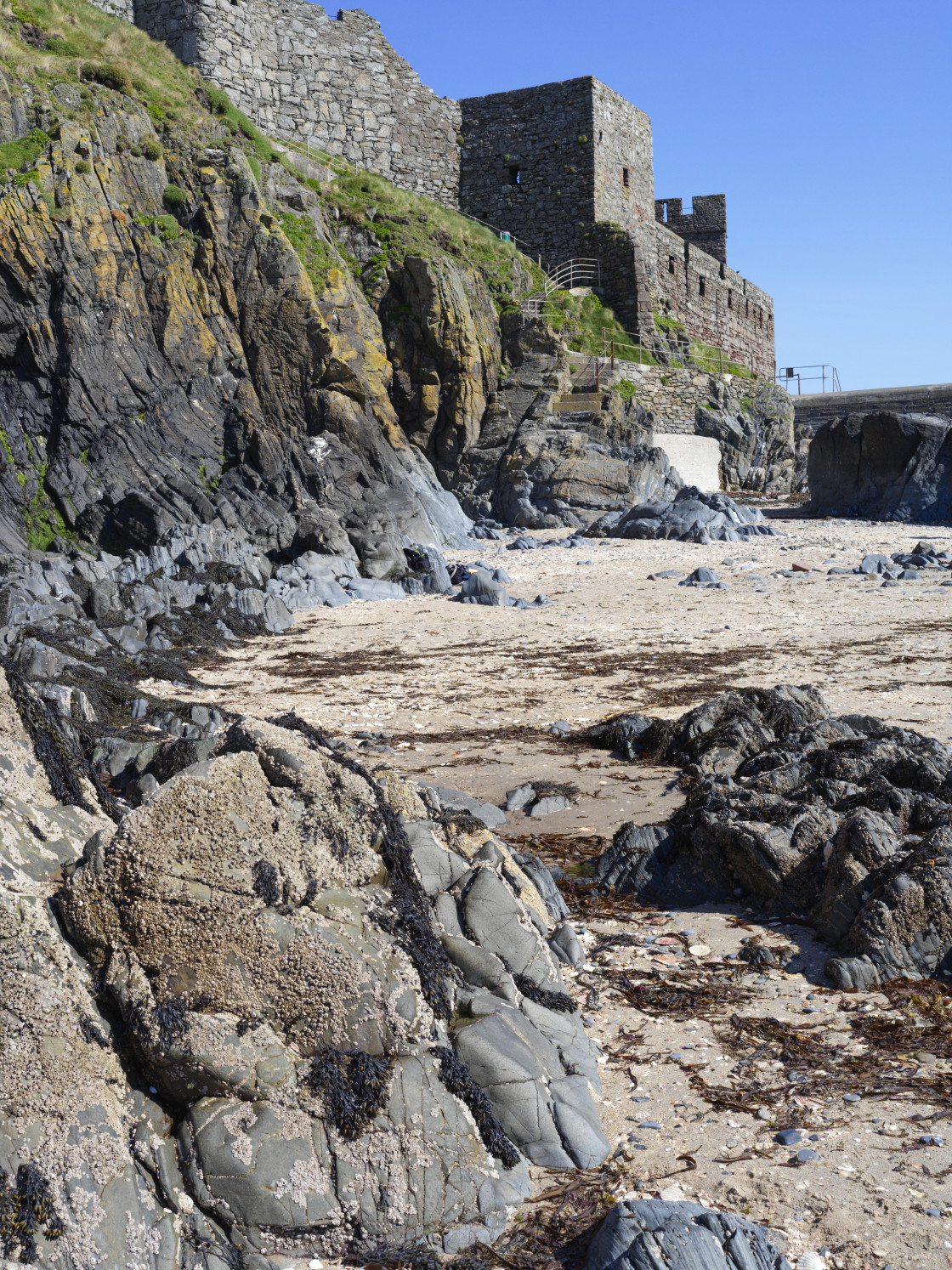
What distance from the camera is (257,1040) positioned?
2562 millimetres

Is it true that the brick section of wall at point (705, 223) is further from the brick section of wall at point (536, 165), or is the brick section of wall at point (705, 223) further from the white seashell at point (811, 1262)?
the white seashell at point (811, 1262)

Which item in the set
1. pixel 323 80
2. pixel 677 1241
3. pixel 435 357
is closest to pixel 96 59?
pixel 435 357

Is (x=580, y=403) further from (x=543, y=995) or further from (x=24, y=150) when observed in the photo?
(x=543, y=995)

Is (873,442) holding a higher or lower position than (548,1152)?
higher

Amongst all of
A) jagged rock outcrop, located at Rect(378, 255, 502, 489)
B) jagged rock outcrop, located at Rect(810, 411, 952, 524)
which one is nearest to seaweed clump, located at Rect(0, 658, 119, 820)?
jagged rock outcrop, located at Rect(378, 255, 502, 489)

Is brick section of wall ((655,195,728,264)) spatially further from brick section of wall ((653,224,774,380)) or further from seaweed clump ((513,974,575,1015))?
seaweed clump ((513,974,575,1015))

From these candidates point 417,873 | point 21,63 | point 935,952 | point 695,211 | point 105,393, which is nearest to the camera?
point 417,873

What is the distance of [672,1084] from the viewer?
3.04 meters

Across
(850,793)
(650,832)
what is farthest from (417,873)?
(850,793)

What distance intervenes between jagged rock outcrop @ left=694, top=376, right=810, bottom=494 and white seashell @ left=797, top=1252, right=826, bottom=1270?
1110 inches

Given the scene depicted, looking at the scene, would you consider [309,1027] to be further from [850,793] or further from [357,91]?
[357,91]

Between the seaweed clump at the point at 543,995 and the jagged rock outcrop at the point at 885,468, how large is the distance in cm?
2116

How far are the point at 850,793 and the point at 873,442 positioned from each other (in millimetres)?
20720

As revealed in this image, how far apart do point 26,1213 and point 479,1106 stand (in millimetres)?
1088
